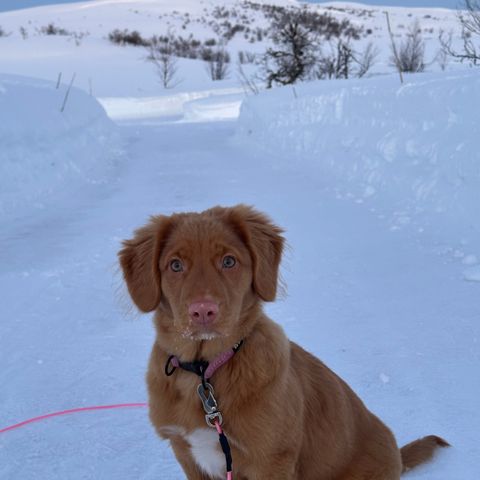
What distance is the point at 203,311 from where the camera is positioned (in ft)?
6.00

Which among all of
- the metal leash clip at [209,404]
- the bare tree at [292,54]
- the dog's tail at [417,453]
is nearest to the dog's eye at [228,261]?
the metal leash clip at [209,404]

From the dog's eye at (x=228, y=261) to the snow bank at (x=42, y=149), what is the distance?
612 cm

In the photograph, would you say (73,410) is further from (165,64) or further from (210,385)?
(165,64)

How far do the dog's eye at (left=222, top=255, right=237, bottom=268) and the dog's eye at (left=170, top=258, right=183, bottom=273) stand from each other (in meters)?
0.16

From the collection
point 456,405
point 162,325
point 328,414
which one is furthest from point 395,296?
point 162,325

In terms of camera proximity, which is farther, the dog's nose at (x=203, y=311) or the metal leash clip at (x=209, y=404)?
the metal leash clip at (x=209, y=404)

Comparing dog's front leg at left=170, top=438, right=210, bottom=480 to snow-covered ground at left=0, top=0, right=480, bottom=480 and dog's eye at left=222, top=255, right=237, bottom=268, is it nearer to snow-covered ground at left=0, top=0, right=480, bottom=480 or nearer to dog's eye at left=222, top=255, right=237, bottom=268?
snow-covered ground at left=0, top=0, right=480, bottom=480

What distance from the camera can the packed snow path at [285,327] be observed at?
2865mm

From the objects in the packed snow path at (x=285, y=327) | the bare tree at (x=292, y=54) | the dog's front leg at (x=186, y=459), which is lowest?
the packed snow path at (x=285, y=327)

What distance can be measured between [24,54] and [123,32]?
56.3 ft

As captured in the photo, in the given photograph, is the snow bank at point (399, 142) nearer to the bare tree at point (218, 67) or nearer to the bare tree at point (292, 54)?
the bare tree at point (292, 54)

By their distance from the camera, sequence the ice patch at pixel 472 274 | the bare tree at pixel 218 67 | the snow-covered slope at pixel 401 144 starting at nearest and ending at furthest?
1. the ice patch at pixel 472 274
2. the snow-covered slope at pixel 401 144
3. the bare tree at pixel 218 67

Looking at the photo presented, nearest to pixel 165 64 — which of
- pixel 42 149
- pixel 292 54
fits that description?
pixel 292 54

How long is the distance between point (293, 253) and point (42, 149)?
5.86 meters
